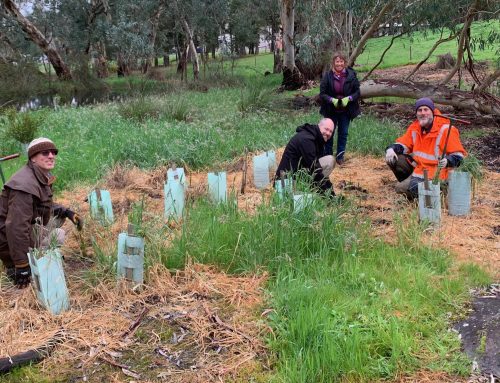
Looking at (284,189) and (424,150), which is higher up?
(424,150)

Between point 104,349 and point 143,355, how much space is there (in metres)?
0.24

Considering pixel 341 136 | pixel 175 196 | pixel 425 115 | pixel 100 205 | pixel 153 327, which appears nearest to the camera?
pixel 153 327

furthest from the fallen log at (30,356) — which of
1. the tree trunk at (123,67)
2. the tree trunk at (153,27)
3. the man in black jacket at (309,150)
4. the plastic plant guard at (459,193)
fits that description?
the tree trunk at (123,67)

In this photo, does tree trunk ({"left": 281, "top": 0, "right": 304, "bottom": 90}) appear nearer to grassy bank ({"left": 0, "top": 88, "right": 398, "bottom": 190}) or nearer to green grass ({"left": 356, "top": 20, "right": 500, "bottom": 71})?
green grass ({"left": 356, "top": 20, "right": 500, "bottom": 71})

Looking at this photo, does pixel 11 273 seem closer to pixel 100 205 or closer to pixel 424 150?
pixel 100 205

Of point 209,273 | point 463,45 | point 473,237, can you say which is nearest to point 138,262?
point 209,273

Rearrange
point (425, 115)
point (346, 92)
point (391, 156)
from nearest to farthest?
point (425, 115), point (391, 156), point (346, 92)

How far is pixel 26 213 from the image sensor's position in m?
3.52

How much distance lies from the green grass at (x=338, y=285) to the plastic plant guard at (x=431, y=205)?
0.35 meters

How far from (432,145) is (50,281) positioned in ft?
12.6

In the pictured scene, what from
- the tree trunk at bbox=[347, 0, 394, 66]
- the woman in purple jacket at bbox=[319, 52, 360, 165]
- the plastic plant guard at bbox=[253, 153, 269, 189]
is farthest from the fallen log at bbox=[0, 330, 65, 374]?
the tree trunk at bbox=[347, 0, 394, 66]

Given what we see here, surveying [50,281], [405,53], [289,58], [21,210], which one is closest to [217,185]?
[21,210]

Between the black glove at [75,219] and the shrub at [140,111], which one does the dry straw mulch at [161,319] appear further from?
the shrub at [140,111]

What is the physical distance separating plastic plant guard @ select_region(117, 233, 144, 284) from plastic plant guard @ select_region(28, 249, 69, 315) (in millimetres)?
390
